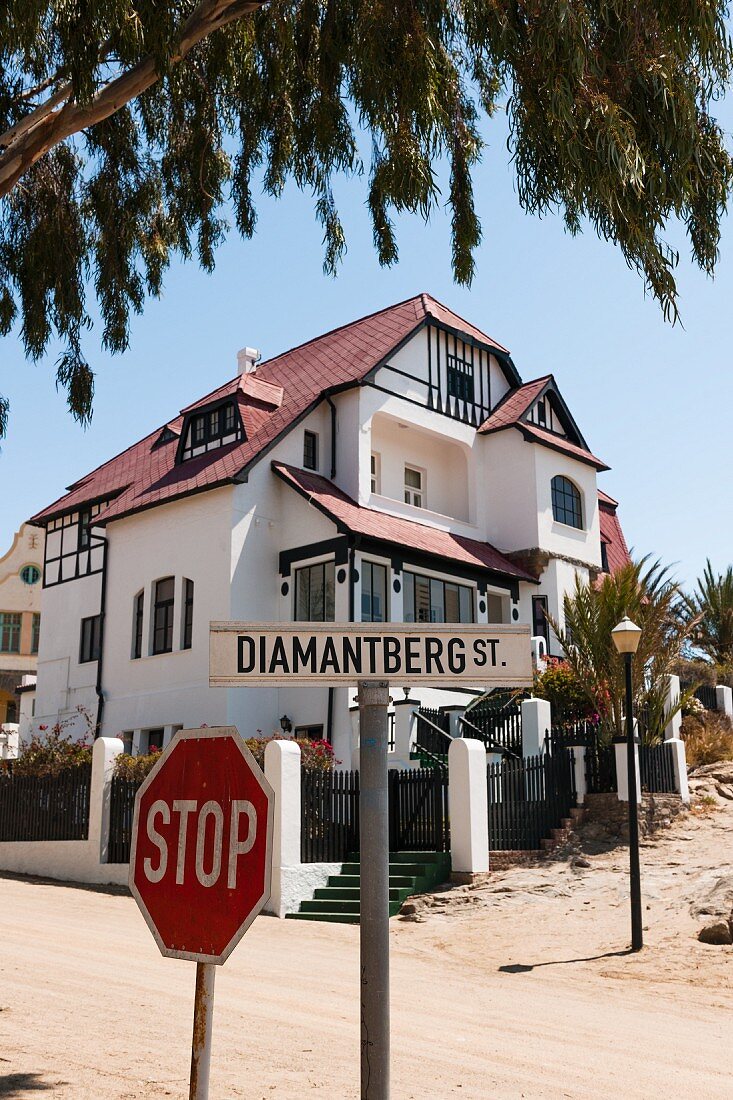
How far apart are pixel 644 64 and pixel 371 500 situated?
21.1 m

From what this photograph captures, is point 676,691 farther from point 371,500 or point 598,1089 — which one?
point 598,1089

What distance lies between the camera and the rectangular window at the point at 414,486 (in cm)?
3072

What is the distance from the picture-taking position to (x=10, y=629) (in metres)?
47.5

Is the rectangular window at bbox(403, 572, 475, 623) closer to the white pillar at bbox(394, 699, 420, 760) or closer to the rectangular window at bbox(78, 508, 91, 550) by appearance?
the white pillar at bbox(394, 699, 420, 760)

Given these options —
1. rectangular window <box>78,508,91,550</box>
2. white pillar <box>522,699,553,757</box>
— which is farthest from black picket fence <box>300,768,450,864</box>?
rectangular window <box>78,508,91,550</box>

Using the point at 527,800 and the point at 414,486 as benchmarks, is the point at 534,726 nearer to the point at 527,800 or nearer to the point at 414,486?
the point at 527,800

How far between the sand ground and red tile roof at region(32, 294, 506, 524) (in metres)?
12.2

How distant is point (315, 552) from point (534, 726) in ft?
24.3

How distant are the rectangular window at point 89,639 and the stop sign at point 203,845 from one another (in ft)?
84.3

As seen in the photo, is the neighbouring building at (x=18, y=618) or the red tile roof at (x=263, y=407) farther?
the neighbouring building at (x=18, y=618)

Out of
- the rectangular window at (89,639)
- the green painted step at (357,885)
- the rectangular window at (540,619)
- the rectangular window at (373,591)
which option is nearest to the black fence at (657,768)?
the green painted step at (357,885)

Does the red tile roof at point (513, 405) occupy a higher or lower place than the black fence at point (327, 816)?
higher

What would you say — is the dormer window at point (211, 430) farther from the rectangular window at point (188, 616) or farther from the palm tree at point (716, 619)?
the palm tree at point (716, 619)

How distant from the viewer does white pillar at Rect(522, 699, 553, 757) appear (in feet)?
65.8
